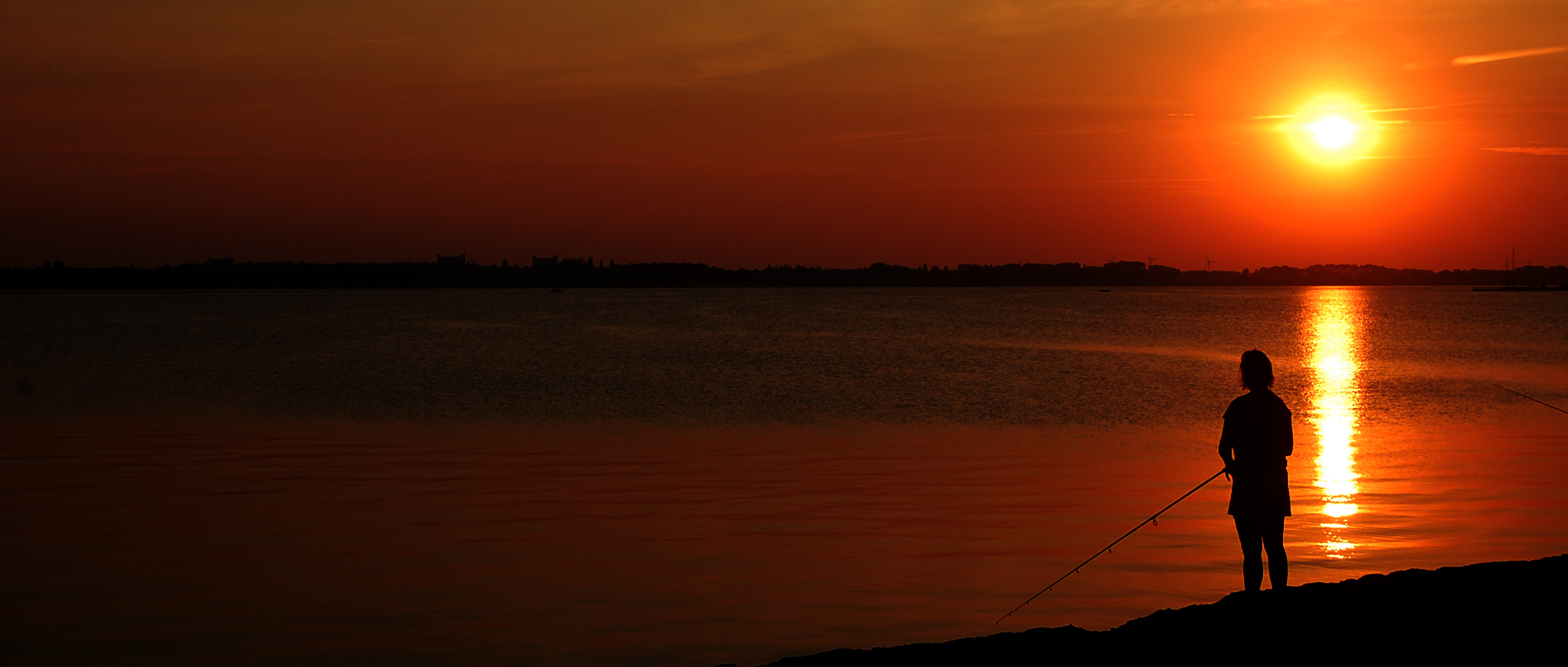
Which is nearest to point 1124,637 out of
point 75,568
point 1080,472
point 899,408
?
point 75,568

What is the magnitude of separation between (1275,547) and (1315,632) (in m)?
0.96

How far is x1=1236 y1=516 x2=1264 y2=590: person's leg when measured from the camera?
28.0ft

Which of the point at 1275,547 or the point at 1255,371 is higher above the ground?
the point at 1255,371

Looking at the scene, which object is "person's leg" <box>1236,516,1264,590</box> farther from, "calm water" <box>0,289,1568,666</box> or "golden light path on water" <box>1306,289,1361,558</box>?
"golden light path on water" <box>1306,289,1361,558</box>

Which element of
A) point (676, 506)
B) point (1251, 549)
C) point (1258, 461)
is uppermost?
point (1258, 461)

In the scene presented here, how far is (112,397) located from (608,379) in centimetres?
1506

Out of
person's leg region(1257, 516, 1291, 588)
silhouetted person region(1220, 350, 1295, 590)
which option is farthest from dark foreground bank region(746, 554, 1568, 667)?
silhouetted person region(1220, 350, 1295, 590)

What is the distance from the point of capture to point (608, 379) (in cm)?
4347

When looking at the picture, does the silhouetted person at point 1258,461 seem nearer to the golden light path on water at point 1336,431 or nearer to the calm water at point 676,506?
the calm water at point 676,506

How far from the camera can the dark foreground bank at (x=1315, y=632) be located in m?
7.34

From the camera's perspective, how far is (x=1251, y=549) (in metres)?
8.60

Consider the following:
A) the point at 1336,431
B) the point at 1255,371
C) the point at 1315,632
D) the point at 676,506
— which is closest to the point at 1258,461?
the point at 1255,371

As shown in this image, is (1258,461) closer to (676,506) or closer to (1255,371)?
(1255,371)

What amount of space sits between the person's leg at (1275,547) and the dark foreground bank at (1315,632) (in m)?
0.11
